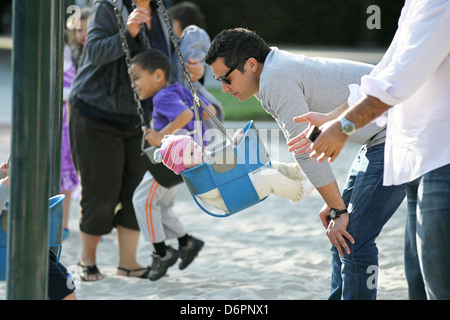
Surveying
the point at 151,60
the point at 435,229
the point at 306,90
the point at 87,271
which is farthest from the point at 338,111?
the point at 87,271

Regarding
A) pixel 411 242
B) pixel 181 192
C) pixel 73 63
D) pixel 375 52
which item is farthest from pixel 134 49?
pixel 375 52

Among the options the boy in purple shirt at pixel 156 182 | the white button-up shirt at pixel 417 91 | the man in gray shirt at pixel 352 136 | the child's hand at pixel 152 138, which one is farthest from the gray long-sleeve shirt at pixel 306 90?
the boy in purple shirt at pixel 156 182

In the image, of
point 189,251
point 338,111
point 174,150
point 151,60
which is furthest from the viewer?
point 189,251

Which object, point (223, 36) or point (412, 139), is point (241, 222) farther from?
point (412, 139)

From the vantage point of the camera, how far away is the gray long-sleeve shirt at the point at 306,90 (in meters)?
2.63

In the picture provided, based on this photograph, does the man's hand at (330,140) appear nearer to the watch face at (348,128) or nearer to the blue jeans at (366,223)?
the watch face at (348,128)

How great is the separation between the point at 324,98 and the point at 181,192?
4.13m

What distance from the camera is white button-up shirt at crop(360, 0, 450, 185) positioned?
6.50 feet

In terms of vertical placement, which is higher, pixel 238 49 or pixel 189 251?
pixel 238 49

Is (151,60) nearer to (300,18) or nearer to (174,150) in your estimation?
(174,150)

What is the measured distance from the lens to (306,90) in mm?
2699

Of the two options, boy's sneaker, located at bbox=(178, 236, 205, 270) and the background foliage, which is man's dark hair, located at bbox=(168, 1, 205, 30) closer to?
boy's sneaker, located at bbox=(178, 236, 205, 270)

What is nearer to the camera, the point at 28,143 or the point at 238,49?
the point at 28,143

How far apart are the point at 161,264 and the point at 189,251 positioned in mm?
213
